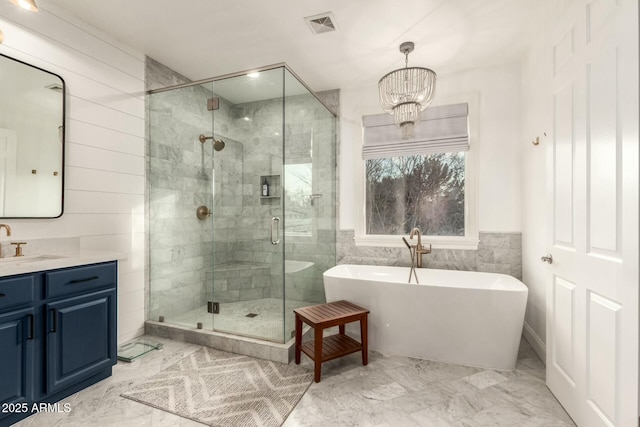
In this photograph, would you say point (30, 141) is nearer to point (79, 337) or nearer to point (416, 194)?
point (79, 337)

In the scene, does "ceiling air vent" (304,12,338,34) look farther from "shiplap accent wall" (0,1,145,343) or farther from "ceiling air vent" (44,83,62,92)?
"ceiling air vent" (44,83,62,92)

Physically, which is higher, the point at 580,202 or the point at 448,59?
the point at 448,59

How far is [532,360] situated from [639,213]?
1.81m

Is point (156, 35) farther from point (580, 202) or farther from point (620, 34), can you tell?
point (580, 202)

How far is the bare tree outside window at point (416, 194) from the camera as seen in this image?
327 cm

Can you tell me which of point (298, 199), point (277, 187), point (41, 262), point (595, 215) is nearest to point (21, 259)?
point (41, 262)

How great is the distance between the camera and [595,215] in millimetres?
1467

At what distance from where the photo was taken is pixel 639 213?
3.80 ft

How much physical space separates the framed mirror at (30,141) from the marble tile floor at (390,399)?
1.29 m

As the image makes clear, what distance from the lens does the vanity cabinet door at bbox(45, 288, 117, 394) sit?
1810 mm

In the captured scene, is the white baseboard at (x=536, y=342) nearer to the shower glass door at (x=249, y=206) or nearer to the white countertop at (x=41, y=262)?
the shower glass door at (x=249, y=206)

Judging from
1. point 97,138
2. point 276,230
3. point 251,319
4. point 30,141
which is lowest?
point 251,319

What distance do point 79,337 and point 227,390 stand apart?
39.7 inches

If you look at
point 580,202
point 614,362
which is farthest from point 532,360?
point 580,202
